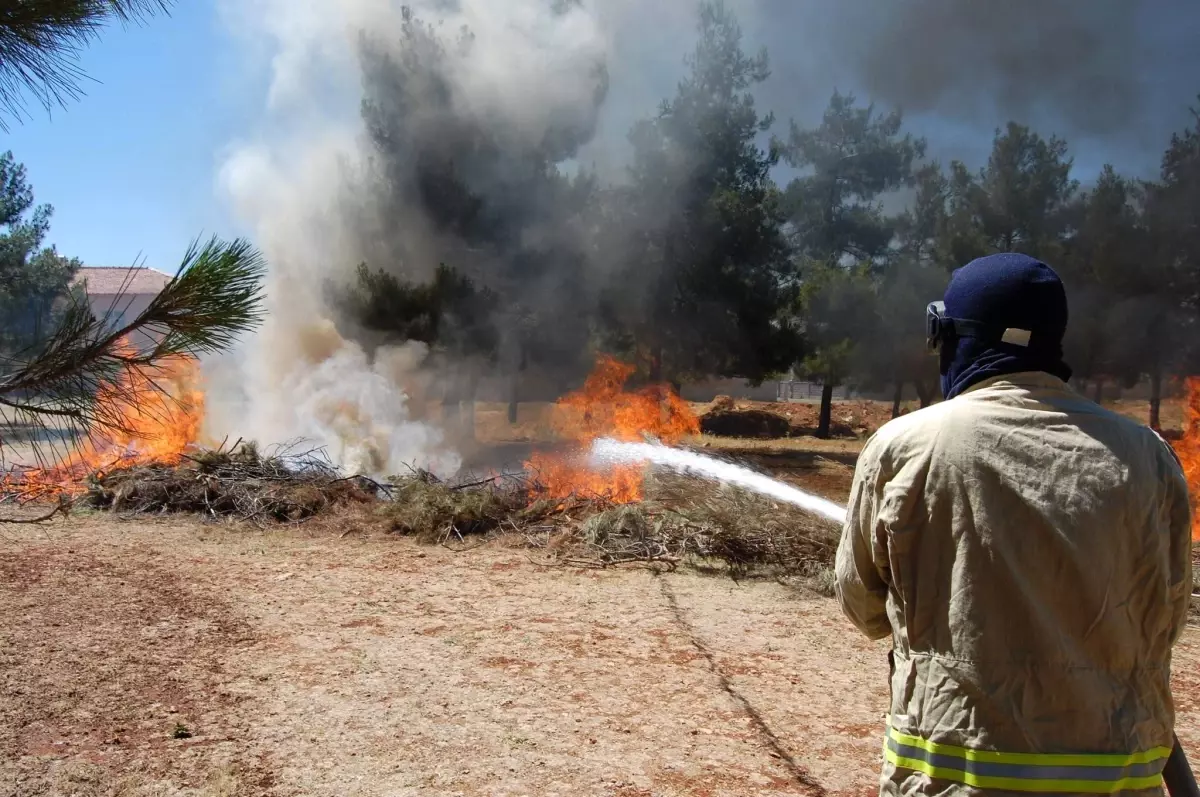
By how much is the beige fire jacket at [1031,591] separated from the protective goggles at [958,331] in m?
0.08

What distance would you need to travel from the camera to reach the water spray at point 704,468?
9.94 meters

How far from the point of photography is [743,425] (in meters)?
24.2

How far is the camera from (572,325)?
59.7 feet

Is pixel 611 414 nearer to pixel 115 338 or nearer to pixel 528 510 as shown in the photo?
pixel 528 510

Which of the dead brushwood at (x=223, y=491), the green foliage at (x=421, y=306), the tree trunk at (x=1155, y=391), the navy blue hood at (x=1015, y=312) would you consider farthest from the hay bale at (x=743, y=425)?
the navy blue hood at (x=1015, y=312)

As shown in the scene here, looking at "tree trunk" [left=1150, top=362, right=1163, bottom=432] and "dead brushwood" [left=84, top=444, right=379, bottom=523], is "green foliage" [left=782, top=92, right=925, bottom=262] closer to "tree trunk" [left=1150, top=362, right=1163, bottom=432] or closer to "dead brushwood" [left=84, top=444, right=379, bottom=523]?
"tree trunk" [left=1150, top=362, right=1163, bottom=432]

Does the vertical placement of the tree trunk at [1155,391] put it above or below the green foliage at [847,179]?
below

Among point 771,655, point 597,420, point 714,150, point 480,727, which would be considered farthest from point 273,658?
point 714,150

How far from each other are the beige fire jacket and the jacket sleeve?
0.03m

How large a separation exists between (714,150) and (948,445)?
1827 centimetres

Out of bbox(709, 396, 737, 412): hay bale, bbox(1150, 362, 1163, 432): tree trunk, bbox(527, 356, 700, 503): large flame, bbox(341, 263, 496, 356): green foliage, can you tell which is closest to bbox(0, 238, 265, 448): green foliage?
bbox(527, 356, 700, 503): large flame

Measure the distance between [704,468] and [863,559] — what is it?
10.1 m

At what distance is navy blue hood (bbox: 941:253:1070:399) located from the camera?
5.18 ft

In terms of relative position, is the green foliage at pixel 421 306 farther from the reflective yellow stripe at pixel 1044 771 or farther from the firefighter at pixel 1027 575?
the reflective yellow stripe at pixel 1044 771
